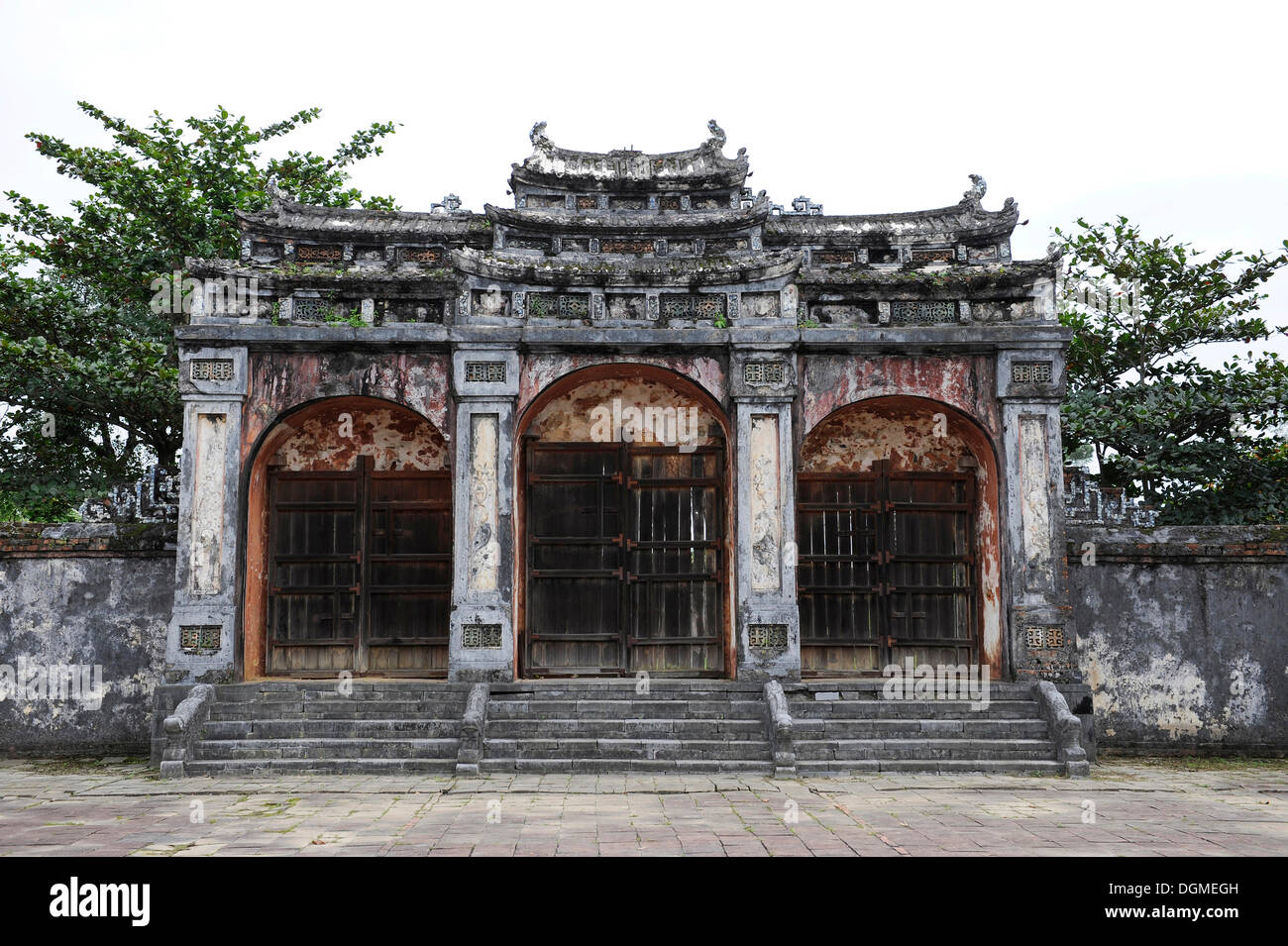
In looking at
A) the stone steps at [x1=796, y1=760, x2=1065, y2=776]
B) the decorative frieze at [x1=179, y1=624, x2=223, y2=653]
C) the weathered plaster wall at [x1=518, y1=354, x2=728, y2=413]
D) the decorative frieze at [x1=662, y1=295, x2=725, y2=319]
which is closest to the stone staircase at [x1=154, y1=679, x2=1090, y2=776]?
the stone steps at [x1=796, y1=760, x2=1065, y2=776]

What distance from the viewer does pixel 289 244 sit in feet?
42.6

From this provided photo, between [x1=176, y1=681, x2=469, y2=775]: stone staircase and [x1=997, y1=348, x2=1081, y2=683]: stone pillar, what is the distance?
5764 millimetres

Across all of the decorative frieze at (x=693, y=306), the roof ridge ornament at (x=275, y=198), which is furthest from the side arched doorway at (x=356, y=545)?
the roof ridge ornament at (x=275, y=198)

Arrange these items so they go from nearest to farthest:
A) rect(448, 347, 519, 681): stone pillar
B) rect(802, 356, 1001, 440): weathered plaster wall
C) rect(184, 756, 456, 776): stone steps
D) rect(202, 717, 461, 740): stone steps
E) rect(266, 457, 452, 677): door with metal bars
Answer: rect(184, 756, 456, 776): stone steps → rect(202, 717, 461, 740): stone steps → rect(448, 347, 519, 681): stone pillar → rect(802, 356, 1001, 440): weathered plaster wall → rect(266, 457, 452, 677): door with metal bars

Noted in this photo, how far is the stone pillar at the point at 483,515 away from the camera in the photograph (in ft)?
34.5

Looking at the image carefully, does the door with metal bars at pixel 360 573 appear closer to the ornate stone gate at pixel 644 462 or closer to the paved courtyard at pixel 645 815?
the ornate stone gate at pixel 644 462

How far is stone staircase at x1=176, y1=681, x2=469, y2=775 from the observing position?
9344 mm

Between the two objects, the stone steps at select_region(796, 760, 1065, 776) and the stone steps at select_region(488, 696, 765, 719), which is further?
the stone steps at select_region(488, 696, 765, 719)

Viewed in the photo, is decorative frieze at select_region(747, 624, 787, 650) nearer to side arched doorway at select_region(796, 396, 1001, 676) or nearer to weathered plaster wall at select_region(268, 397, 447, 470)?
side arched doorway at select_region(796, 396, 1001, 676)

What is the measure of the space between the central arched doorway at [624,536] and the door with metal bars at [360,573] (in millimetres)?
1139

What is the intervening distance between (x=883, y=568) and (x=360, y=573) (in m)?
5.99

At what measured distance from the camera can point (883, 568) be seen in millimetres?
11969

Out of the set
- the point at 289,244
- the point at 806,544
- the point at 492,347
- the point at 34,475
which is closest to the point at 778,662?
the point at 806,544

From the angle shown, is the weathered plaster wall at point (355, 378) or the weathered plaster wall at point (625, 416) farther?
the weathered plaster wall at point (625, 416)
